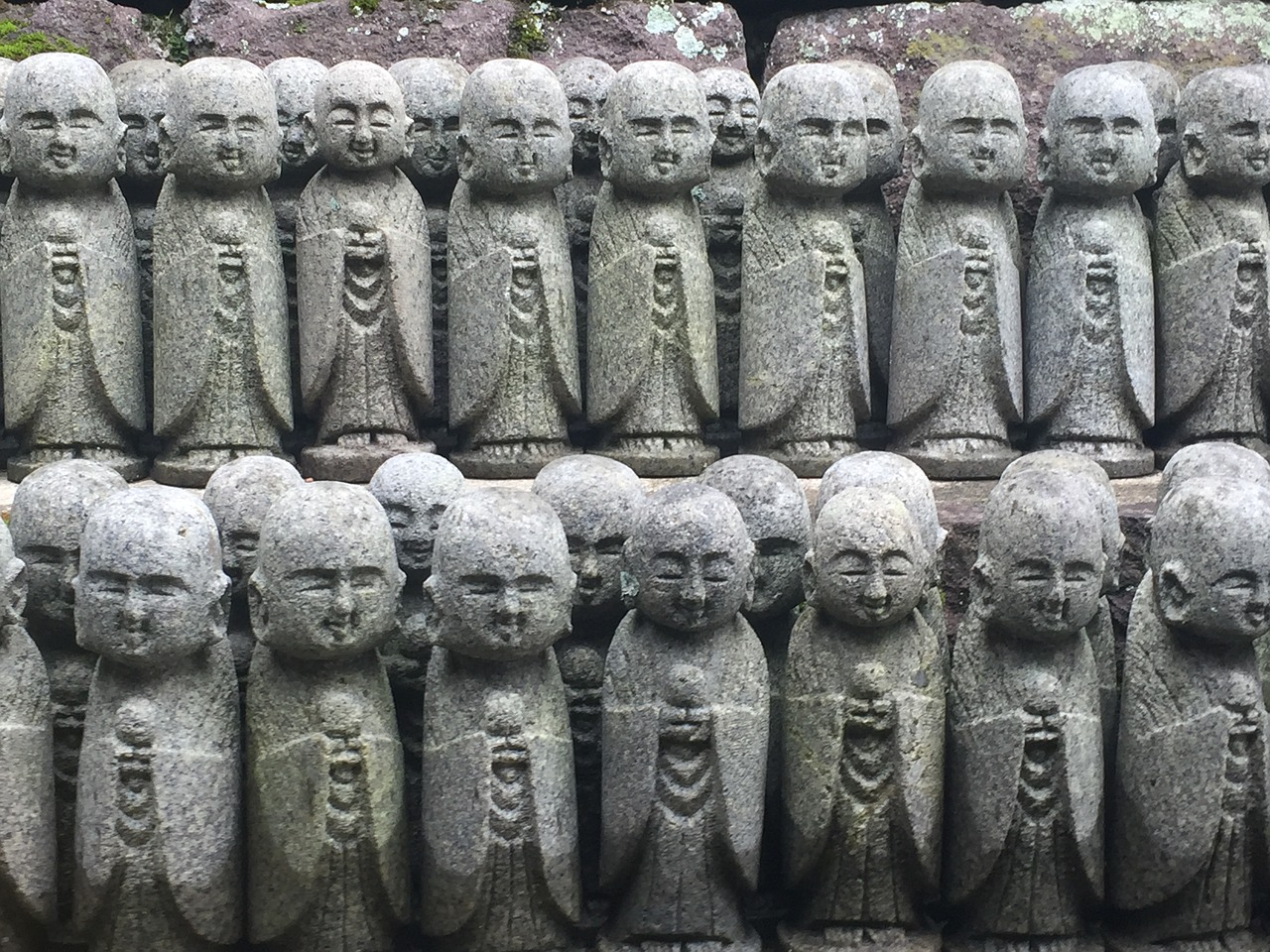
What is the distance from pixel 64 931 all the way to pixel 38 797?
332 millimetres

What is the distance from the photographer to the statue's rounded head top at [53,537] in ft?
15.4

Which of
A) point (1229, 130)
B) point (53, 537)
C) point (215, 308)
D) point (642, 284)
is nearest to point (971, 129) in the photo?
point (1229, 130)

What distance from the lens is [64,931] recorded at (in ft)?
15.1

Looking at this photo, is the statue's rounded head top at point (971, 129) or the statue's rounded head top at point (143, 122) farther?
the statue's rounded head top at point (143, 122)

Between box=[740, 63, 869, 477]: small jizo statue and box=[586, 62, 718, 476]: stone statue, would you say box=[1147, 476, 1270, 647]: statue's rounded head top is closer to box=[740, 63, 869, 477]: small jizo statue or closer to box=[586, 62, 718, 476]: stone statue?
box=[740, 63, 869, 477]: small jizo statue

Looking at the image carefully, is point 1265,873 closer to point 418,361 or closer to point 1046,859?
point 1046,859

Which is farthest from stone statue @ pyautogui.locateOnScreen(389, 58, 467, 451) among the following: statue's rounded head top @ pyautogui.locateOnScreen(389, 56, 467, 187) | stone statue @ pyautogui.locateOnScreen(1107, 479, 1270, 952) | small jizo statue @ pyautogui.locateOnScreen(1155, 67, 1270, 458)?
stone statue @ pyautogui.locateOnScreen(1107, 479, 1270, 952)

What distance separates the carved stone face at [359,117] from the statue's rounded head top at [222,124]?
0.15m

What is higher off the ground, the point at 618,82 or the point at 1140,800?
the point at 618,82

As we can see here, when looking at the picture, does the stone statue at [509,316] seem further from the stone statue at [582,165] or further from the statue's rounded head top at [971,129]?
the statue's rounded head top at [971,129]

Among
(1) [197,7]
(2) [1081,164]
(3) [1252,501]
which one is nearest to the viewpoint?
(3) [1252,501]

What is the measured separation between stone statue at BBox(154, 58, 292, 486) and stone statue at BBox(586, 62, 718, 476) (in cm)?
93

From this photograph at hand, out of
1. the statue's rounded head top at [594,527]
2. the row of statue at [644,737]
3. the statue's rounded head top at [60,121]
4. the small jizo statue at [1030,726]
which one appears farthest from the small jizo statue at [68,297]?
the small jizo statue at [1030,726]

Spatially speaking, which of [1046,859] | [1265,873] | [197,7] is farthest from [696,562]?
[197,7]
